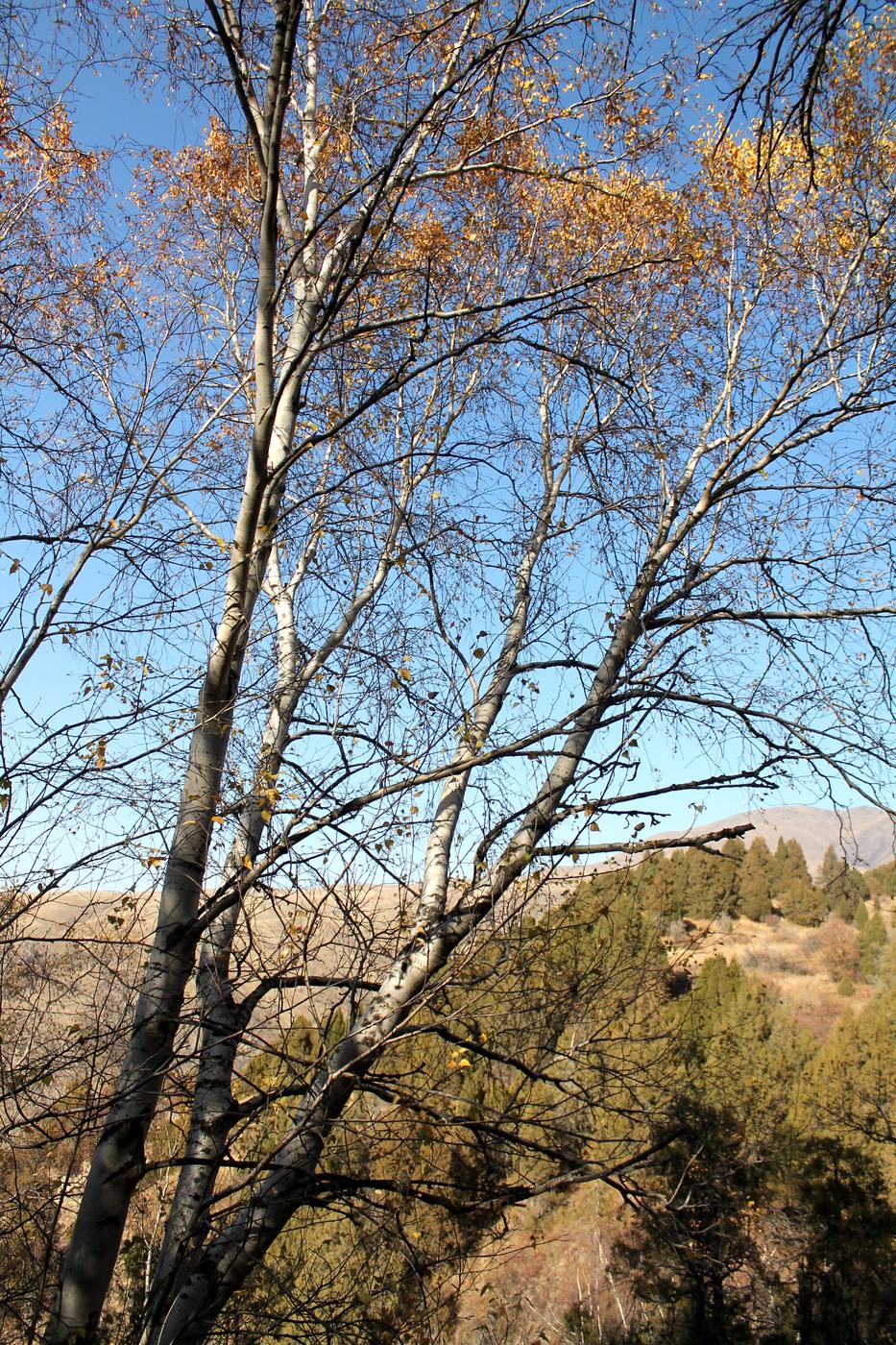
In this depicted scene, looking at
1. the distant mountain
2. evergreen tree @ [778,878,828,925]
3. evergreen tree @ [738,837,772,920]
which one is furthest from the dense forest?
evergreen tree @ [738,837,772,920]

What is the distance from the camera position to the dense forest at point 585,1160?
2.82 m

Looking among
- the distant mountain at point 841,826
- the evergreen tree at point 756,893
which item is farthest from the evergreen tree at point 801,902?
the distant mountain at point 841,826

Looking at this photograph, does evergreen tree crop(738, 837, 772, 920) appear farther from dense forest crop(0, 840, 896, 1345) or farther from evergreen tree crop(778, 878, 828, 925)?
dense forest crop(0, 840, 896, 1345)

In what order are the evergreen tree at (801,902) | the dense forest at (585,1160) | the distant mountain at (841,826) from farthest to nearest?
the evergreen tree at (801,902), the distant mountain at (841,826), the dense forest at (585,1160)

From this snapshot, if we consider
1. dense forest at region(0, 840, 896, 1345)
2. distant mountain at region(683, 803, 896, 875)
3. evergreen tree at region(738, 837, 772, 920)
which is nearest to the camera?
dense forest at region(0, 840, 896, 1345)

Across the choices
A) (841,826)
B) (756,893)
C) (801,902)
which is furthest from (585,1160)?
(801,902)

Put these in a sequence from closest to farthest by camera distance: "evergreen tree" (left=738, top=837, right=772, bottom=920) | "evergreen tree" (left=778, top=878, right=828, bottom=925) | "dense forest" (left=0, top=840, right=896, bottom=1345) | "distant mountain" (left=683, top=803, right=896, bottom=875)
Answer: "dense forest" (left=0, top=840, right=896, bottom=1345) → "distant mountain" (left=683, top=803, right=896, bottom=875) → "evergreen tree" (left=778, top=878, right=828, bottom=925) → "evergreen tree" (left=738, top=837, right=772, bottom=920)

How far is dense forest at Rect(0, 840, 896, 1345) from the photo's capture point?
9.25ft

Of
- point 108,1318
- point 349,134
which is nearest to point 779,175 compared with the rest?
point 349,134

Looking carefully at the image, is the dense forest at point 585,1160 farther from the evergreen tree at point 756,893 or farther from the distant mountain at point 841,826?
the evergreen tree at point 756,893

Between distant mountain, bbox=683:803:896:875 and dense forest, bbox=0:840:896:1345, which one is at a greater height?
distant mountain, bbox=683:803:896:875

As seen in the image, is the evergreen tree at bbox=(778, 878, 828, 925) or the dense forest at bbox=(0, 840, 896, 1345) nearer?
the dense forest at bbox=(0, 840, 896, 1345)

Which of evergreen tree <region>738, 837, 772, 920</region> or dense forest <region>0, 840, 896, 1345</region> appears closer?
dense forest <region>0, 840, 896, 1345</region>

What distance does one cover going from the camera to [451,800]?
3.54 metres
